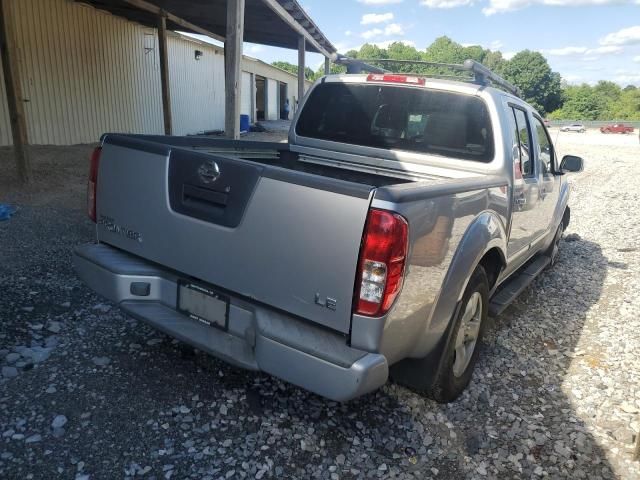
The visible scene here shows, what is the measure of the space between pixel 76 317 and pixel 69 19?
33.5ft

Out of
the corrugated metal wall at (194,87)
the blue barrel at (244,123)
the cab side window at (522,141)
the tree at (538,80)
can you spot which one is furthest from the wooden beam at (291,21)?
the tree at (538,80)

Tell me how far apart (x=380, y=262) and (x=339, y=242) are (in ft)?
0.63

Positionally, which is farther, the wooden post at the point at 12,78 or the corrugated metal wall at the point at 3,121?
the corrugated metal wall at the point at 3,121

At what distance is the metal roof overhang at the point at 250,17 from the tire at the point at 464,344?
23.2 ft

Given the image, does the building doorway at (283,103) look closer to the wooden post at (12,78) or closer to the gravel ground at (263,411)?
the wooden post at (12,78)

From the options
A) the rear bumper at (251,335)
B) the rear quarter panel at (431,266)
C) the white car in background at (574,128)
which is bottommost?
the white car in background at (574,128)

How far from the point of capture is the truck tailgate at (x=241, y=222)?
2.04 meters

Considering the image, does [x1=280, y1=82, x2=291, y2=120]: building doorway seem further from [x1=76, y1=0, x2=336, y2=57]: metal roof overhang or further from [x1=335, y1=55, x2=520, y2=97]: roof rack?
[x1=335, y1=55, x2=520, y2=97]: roof rack

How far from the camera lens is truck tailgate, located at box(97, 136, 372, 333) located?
204cm

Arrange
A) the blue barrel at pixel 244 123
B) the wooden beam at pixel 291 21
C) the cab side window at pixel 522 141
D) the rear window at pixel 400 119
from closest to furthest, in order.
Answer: the rear window at pixel 400 119
the cab side window at pixel 522 141
the wooden beam at pixel 291 21
the blue barrel at pixel 244 123

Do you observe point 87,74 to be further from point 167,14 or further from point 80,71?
point 167,14

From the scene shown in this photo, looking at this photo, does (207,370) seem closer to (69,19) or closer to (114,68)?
(69,19)

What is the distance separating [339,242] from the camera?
6.61 feet

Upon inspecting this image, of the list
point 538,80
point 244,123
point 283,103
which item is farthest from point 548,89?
point 244,123
